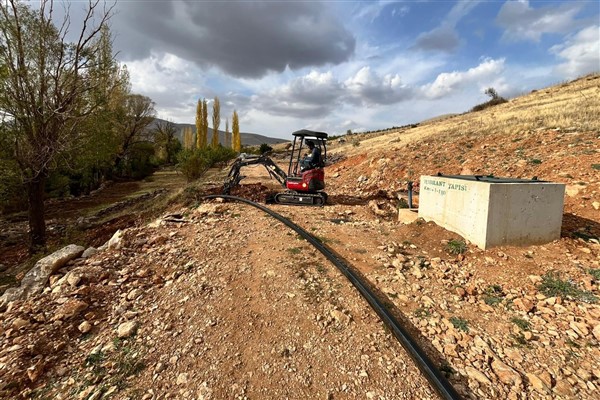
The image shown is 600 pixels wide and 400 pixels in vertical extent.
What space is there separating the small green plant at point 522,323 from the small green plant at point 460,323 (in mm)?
648

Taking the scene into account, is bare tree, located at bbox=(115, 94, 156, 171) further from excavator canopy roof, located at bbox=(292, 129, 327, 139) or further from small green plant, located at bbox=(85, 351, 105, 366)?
small green plant, located at bbox=(85, 351, 105, 366)

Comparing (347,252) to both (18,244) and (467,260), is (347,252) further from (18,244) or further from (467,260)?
(18,244)

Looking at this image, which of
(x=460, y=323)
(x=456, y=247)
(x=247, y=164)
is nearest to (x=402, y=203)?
(x=456, y=247)

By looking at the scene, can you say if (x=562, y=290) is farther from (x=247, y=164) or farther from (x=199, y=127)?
(x=199, y=127)

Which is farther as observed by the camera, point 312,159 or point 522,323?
point 312,159

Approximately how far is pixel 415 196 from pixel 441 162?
4.37 metres

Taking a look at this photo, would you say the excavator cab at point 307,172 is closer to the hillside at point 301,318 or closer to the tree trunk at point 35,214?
the hillside at point 301,318

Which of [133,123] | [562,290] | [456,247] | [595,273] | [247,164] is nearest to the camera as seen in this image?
[562,290]

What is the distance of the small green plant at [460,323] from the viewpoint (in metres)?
4.14

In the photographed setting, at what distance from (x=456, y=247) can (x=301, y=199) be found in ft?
18.5

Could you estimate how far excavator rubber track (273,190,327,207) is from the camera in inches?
426

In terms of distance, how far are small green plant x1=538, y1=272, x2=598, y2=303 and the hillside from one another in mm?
25

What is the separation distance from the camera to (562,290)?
15.8ft

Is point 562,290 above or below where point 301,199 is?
below
